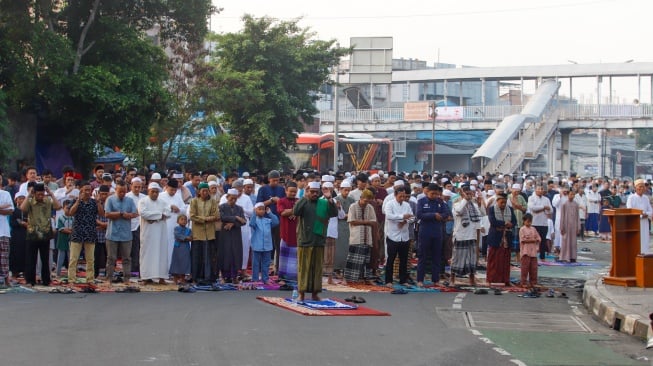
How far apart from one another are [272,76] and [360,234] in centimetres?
2103

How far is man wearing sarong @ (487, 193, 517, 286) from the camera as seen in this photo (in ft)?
55.2

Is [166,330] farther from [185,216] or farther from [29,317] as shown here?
[185,216]

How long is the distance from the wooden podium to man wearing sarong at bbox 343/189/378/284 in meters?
4.09

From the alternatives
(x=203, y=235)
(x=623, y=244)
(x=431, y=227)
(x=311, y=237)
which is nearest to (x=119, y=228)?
(x=203, y=235)

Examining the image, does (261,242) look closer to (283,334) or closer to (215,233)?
(215,233)

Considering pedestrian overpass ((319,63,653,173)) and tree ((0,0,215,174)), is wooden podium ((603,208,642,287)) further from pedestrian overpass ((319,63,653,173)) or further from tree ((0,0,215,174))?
pedestrian overpass ((319,63,653,173))

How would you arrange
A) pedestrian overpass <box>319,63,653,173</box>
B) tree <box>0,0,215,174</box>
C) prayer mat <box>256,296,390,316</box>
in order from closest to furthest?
1. prayer mat <box>256,296,390,316</box>
2. tree <box>0,0,215,174</box>
3. pedestrian overpass <box>319,63,653,173</box>

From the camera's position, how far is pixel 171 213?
16.5 metres

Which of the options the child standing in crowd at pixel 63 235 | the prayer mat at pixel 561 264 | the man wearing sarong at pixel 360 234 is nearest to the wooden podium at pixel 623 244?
the man wearing sarong at pixel 360 234

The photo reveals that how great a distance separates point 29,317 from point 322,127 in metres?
48.5

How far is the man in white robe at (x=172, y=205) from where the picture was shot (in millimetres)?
16234

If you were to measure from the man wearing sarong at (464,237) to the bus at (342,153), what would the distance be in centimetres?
2482

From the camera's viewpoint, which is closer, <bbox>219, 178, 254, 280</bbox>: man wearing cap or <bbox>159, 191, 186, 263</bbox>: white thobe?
<bbox>159, 191, 186, 263</bbox>: white thobe

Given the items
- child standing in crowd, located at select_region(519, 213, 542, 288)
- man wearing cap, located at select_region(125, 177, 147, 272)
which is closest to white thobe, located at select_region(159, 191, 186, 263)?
man wearing cap, located at select_region(125, 177, 147, 272)
